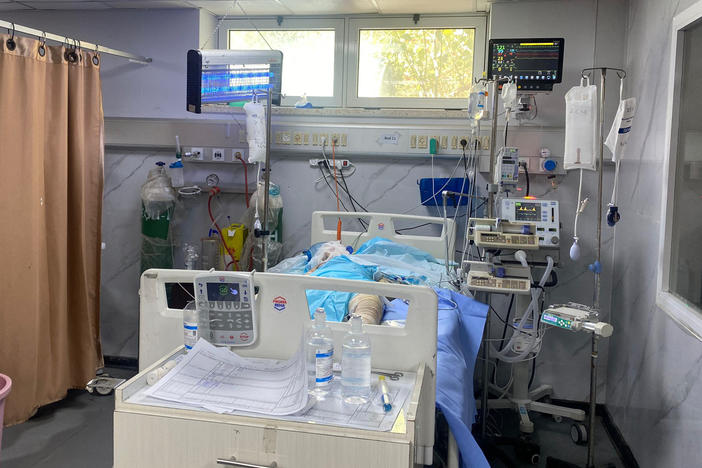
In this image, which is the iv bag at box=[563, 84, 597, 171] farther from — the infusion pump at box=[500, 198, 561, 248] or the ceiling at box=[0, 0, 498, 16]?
the ceiling at box=[0, 0, 498, 16]

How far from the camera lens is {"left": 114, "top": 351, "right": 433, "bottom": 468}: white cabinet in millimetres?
1111

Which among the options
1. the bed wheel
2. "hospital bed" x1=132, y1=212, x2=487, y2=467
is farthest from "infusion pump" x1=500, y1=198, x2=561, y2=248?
the bed wheel

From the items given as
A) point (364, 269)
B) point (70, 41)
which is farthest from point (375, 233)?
point (70, 41)

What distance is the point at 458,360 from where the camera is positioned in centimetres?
186

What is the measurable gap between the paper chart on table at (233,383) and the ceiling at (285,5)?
2.59 meters

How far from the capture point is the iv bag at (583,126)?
247 cm

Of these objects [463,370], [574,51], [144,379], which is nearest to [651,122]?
[574,51]

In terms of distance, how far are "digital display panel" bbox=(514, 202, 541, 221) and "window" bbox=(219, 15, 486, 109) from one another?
1114 millimetres

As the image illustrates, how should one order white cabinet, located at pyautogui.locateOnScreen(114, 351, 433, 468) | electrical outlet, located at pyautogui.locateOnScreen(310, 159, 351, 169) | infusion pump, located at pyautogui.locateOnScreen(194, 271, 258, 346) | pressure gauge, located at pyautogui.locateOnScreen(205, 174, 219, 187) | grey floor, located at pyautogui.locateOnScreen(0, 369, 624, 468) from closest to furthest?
1. white cabinet, located at pyautogui.locateOnScreen(114, 351, 433, 468)
2. infusion pump, located at pyautogui.locateOnScreen(194, 271, 258, 346)
3. grey floor, located at pyautogui.locateOnScreen(0, 369, 624, 468)
4. electrical outlet, located at pyautogui.locateOnScreen(310, 159, 351, 169)
5. pressure gauge, located at pyautogui.locateOnScreen(205, 174, 219, 187)

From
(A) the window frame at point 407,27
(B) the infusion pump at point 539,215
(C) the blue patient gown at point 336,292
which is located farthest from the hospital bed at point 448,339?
(A) the window frame at point 407,27

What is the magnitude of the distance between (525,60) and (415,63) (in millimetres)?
864

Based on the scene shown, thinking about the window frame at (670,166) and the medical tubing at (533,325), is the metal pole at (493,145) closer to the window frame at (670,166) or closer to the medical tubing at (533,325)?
the medical tubing at (533,325)

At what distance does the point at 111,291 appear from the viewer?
12.8ft

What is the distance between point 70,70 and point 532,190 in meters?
2.53
